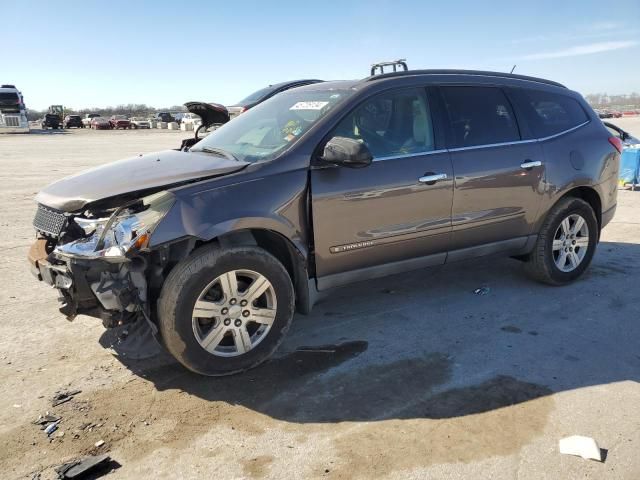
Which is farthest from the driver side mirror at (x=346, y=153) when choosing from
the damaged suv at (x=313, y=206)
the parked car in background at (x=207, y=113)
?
the parked car in background at (x=207, y=113)

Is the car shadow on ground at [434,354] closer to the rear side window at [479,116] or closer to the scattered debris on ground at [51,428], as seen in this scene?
the scattered debris on ground at [51,428]

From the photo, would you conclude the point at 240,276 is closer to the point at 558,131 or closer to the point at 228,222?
the point at 228,222

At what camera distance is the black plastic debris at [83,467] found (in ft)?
8.45

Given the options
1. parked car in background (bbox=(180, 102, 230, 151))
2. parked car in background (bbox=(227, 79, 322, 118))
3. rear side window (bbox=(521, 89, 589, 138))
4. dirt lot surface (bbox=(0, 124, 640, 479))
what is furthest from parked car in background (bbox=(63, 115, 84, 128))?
rear side window (bbox=(521, 89, 589, 138))

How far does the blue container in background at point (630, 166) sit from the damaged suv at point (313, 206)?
6.56 metres

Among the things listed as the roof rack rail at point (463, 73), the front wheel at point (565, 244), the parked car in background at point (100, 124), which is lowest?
the front wheel at point (565, 244)

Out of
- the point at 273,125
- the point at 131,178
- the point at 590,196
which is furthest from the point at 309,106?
the point at 590,196

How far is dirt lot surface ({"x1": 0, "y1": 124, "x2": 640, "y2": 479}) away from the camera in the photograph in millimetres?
2705

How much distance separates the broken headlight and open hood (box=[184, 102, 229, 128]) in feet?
8.88

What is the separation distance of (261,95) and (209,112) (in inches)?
192

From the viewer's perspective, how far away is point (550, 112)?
5086mm

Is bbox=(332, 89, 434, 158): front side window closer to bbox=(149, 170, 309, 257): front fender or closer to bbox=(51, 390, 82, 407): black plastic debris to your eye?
bbox=(149, 170, 309, 257): front fender

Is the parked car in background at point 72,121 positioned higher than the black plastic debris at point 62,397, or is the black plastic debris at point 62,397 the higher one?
the parked car in background at point 72,121

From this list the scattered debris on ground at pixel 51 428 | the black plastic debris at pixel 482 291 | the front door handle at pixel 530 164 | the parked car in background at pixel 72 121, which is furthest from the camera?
the parked car in background at pixel 72 121
